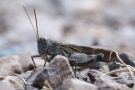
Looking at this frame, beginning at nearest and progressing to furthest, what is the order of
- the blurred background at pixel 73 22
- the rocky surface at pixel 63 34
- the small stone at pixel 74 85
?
the small stone at pixel 74 85 → the rocky surface at pixel 63 34 → the blurred background at pixel 73 22

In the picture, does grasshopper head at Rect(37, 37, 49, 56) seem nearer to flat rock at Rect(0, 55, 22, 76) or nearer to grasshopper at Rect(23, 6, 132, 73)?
grasshopper at Rect(23, 6, 132, 73)

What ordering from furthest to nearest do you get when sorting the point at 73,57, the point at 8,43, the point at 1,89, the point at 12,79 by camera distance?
the point at 8,43
the point at 73,57
the point at 12,79
the point at 1,89

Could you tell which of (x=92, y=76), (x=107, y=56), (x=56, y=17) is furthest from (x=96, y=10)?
(x=92, y=76)

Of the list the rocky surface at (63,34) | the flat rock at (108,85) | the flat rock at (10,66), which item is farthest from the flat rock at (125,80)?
the flat rock at (10,66)

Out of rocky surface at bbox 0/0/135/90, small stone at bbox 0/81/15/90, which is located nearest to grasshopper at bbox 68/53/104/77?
rocky surface at bbox 0/0/135/90

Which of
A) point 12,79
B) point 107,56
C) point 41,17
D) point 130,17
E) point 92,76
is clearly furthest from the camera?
point 130,17

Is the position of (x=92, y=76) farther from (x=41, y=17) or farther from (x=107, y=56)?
(x=41, y=17)

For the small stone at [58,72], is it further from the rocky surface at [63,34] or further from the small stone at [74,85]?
the small stone at [74,85]
